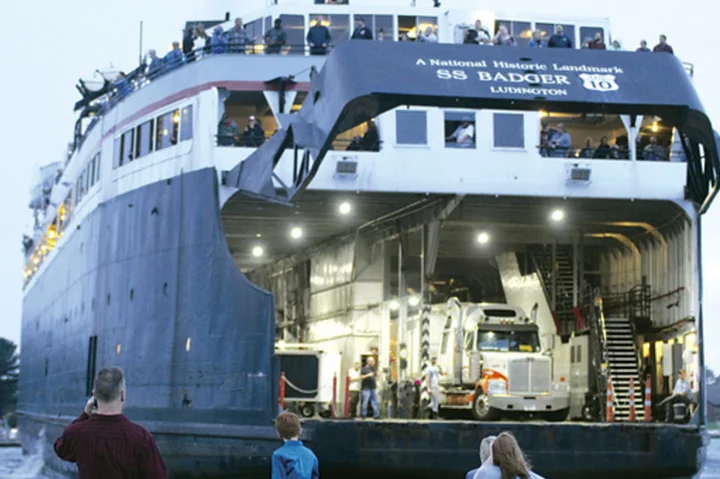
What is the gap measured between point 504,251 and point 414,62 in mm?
11173

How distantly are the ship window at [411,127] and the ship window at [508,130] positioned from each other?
3.85 feet

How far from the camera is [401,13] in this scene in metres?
23.7

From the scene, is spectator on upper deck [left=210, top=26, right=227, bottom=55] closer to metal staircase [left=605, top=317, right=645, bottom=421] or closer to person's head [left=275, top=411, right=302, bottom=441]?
metal staircase [left=605, top=317, right=645, bottom=421]

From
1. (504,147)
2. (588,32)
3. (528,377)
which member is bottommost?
(528,377)

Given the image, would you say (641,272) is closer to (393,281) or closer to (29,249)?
(393,281)

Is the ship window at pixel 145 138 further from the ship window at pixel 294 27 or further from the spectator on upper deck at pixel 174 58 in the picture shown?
the ship window at pixel 294 27

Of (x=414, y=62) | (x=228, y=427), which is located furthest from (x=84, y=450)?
(x=228, y=427)

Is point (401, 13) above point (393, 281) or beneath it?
above

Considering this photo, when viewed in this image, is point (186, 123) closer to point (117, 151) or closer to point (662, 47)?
point (117, 151)

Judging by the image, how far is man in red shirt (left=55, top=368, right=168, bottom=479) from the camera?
6.38 meters

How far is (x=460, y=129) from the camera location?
68.7 feet

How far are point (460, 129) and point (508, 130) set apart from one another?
0.78 meters

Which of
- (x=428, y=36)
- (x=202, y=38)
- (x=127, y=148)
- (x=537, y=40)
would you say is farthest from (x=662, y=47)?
(x=127, y=148)

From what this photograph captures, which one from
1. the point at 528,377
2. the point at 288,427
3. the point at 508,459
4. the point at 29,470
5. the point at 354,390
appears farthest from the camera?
the point at 29,470
